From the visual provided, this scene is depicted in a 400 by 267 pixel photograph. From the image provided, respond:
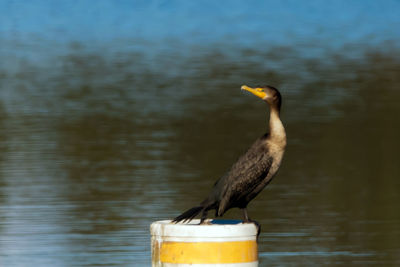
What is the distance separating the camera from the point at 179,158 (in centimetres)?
1352

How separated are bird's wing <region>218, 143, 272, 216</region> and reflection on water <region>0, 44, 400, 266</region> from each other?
149 cm

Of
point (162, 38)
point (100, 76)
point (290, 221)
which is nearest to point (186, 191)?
point (290, 221)

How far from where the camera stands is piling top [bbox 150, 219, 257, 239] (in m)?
6.59

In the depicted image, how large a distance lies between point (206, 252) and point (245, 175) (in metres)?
0.97

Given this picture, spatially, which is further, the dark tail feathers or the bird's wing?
the bird's wing

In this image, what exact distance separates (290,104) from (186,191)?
7.21 m

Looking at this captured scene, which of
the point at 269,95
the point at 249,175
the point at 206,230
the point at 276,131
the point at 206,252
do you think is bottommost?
the point at 206,252

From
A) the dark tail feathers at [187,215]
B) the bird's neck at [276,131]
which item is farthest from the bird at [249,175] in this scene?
the dark tail feathers at [187,215]

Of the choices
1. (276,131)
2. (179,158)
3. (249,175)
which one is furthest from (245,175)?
(179,158)

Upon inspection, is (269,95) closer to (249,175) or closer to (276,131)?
(276,131)

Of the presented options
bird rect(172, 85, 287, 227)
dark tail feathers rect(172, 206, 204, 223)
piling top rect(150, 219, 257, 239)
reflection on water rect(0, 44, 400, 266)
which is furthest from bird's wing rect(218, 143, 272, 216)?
reflection on water rect(0, 44, 400, 266)

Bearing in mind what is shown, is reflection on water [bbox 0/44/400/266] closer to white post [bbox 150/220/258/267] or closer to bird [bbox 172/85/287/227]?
bird [bbox 172/85/287/227]

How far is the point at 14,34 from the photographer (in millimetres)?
36938

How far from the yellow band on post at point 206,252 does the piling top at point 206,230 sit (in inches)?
1.8
